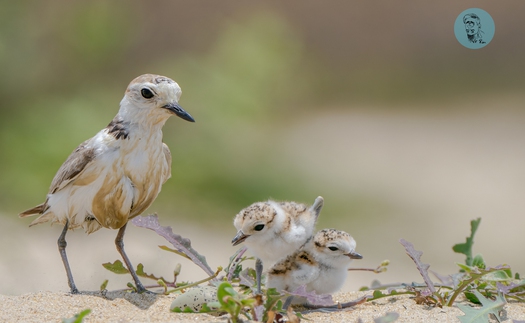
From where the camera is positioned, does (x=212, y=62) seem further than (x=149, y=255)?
Yes

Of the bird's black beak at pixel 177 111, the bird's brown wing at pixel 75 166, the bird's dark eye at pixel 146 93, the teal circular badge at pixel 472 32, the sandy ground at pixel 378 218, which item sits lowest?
the sandy ground at pixel 378 218

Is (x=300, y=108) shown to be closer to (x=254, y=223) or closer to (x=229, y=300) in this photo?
(x=254, y=223)

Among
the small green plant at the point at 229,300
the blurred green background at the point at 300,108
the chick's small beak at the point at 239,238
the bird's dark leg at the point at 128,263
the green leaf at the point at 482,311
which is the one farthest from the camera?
the blurred green background at the point at 300,108

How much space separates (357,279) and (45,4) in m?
6.25

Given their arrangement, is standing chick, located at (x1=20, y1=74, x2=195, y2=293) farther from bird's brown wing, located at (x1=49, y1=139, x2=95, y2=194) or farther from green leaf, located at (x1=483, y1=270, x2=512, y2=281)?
green leaf, located at (x1=483, y1=270, x2=512, y2=281)

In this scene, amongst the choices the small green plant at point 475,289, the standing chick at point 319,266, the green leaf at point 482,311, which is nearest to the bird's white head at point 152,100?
the standing chick at point 319,266

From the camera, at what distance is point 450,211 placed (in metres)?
7.04

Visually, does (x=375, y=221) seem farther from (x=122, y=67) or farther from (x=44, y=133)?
(x=122, y=67)

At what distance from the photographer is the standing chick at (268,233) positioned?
2.42 metres

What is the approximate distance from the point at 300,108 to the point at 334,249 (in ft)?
27.1

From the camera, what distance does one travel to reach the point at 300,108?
35.0 feet

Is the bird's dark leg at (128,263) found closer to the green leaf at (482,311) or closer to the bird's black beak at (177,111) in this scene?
the bird's black beak at (177,111)

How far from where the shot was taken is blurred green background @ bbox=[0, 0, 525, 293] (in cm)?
668

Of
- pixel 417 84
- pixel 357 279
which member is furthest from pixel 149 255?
pixel 417 84
